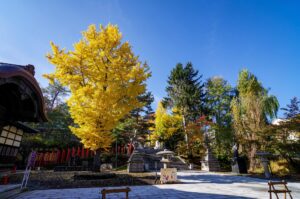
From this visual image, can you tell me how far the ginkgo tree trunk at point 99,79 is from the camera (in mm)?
8023

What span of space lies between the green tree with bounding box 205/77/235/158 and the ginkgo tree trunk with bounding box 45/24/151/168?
13.0 m

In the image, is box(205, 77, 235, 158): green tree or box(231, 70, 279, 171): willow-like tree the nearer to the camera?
box(231, 70, 279, 171): willow-like tree

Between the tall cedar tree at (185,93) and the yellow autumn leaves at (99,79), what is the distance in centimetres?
1367

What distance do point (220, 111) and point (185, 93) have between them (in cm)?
571

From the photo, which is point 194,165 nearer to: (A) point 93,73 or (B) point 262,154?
(B) point 262,154

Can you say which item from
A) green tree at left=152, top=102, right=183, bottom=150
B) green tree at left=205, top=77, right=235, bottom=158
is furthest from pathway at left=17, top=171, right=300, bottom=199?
green tree at left=152, top=102, right=183, bottom=150

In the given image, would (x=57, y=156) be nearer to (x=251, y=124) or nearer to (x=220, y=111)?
(x=251, y=124)

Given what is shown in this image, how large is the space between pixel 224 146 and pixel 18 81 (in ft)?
62.1

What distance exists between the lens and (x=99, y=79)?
869cm

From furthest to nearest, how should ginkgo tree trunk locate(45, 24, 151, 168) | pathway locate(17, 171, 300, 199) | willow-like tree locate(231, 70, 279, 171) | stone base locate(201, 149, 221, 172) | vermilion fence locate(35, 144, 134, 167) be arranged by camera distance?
1. vermilion fence locate(35, 144, 134, 167)
2. stone base locate(201, 149, 221, 172)
3. willow-like tree locate(231, 70, 279, 171)
4. ginkgo tree trunk locate(45, 24, 151, 168)
5. pathway locate(17, 171, 300, 199)

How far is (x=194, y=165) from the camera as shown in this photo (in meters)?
17.6

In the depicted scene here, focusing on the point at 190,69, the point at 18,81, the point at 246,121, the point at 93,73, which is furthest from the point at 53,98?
the point at 246,121

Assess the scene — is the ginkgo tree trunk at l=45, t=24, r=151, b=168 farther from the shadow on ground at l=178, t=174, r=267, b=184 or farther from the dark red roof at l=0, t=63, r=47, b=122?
the shadow on ground at l=178, t=174, r=267, b=184

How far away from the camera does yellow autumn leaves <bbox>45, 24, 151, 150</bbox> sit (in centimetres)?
802
